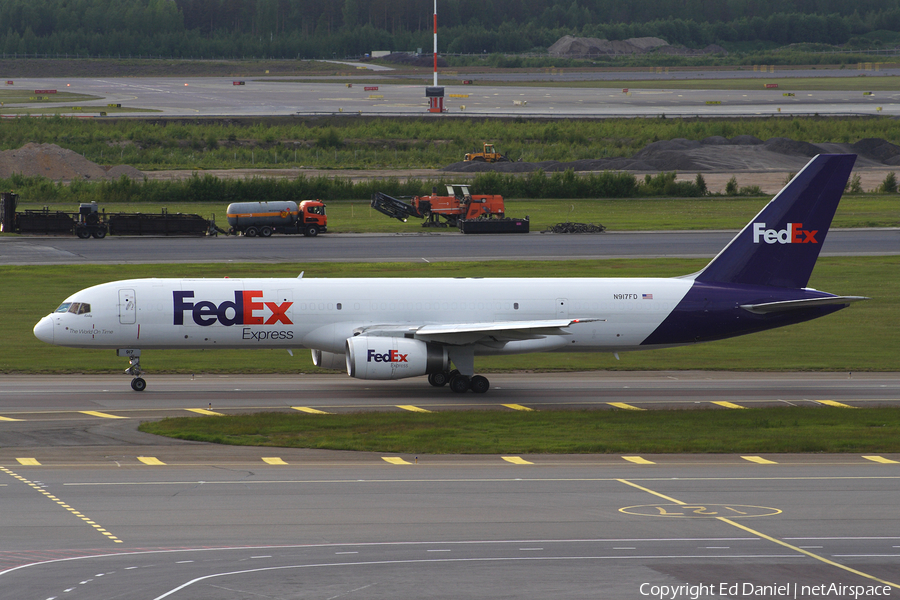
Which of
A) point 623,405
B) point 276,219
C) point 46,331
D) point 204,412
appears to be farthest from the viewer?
point 276,219

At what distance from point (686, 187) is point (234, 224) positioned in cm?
5184

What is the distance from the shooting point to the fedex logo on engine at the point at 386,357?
125ft

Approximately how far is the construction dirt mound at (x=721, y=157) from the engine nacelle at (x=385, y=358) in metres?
87.2

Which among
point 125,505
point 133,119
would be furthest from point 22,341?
point 133,119

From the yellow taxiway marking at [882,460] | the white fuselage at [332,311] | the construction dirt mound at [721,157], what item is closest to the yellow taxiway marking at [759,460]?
the yellow taxiway marking at [882,460]

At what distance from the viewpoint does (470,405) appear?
1529 inches

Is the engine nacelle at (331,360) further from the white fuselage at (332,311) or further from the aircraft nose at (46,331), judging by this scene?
the aircraft nose at (46,331)

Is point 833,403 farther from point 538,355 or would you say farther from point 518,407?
point 538,355

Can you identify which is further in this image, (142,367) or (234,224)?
(234,224)

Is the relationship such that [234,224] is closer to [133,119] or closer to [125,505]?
[125,505]

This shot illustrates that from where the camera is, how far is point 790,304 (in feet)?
135

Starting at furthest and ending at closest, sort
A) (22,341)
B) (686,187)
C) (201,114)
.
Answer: (201,114)
(686,187)
(22,341)

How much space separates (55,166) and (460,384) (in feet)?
299

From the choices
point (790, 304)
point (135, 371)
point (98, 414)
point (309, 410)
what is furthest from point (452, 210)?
point (98, 414)
